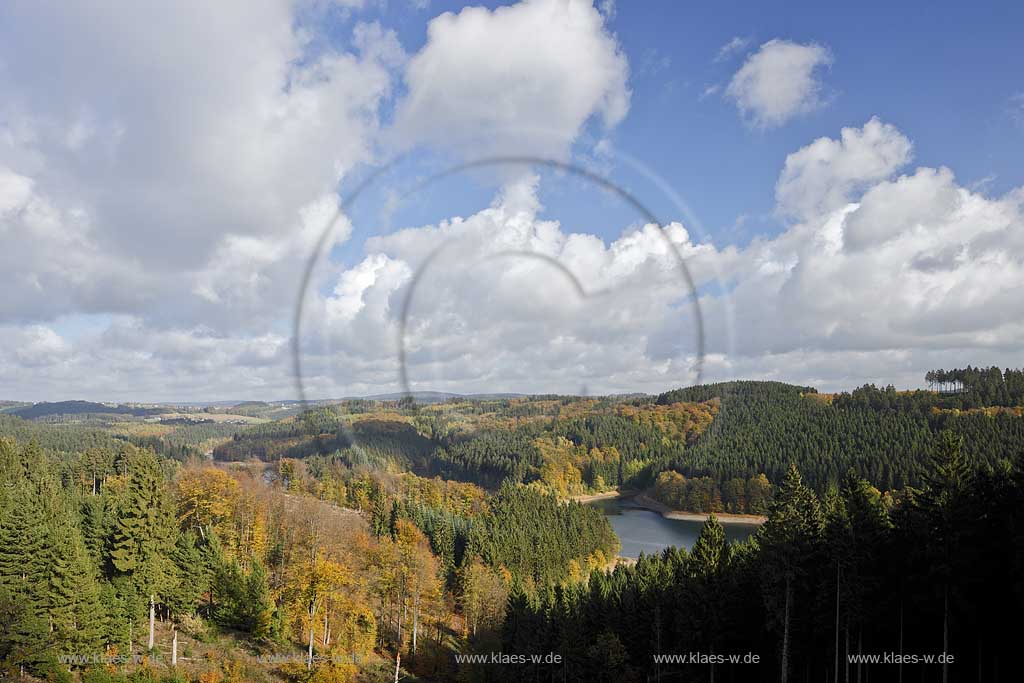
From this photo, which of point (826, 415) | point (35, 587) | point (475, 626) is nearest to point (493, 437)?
point (475, 626)

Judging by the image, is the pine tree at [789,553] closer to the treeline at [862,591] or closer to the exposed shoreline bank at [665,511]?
the treeline at [862,591]

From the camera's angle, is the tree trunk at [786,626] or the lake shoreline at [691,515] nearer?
the tree trunk at [786,626]

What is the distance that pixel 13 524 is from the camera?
23141 mm

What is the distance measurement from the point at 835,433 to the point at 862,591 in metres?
108

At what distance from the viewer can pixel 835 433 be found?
113750 mm

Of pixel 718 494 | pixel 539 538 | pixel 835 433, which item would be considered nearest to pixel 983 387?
pixel 835 433

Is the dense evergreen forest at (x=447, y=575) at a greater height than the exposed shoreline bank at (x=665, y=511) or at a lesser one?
greater

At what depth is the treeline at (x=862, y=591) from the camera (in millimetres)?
18250

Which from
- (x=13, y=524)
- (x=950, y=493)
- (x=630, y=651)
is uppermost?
(x=950, y=493)

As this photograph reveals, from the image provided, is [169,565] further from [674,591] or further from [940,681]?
[940,681]

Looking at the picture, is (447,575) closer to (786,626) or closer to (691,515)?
(786,626)

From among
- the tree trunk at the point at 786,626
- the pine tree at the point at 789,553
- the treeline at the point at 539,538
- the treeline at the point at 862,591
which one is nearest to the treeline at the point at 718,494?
the treeline at the point at 539,538

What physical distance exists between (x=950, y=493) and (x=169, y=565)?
33.0m

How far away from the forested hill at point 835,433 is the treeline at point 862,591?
203 feet
